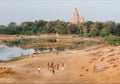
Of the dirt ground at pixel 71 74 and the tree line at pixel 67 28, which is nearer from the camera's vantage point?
the dirt ground at pixel 71 74

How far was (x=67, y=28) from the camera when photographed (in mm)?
155500

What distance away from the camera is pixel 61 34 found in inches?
5969

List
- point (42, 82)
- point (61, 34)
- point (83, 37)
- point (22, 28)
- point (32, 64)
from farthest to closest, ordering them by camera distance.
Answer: point (22, 28) → point (61, 34) → point (83, 37) → point (32, 64) → point (42, 82)

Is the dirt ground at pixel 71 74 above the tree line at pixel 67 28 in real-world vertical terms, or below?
below

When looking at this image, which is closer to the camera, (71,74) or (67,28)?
(71,74)

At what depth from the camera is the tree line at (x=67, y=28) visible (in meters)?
142

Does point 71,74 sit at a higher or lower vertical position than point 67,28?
lower

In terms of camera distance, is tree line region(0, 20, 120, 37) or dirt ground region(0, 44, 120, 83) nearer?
dirt ground region(0, 44, 120, 83)

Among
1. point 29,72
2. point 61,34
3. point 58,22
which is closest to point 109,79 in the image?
point 29,72

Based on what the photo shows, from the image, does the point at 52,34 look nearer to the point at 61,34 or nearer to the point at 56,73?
the point at 61,34

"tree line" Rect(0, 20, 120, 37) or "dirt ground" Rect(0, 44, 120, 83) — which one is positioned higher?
"tree line" Rect(0, 20, 120, 37)

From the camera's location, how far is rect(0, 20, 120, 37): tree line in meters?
142

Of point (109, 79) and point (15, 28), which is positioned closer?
point (109, 79)

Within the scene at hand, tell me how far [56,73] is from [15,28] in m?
115
